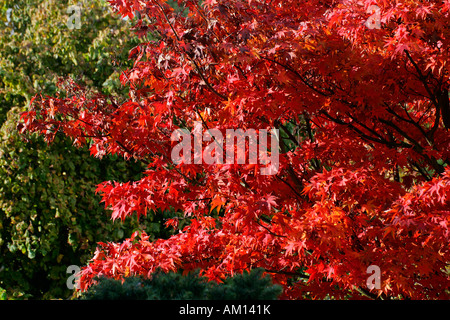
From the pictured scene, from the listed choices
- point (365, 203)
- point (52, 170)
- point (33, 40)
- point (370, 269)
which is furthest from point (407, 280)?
point (33, 40)

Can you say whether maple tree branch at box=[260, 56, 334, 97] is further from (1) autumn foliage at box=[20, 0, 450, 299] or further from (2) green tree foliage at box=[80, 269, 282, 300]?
(2) green tree foliage at box=[80, 269, 282, 300]

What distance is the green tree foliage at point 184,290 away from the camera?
9.31ft

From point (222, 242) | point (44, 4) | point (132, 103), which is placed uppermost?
point (44, 4)

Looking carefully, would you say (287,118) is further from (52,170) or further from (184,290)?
(52,170)

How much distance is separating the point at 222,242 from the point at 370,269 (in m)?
1.20

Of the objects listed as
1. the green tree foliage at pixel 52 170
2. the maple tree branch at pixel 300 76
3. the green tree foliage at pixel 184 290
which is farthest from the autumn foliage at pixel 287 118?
the green tree foliage at pixel 52 170

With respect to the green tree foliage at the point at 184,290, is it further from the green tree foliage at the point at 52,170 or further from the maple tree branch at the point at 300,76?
the green tree foliage at the point at 52,170

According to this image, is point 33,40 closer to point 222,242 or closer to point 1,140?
Result: point 1,140

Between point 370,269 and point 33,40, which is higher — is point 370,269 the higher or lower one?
the lower one

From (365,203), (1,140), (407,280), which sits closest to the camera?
(407,280)

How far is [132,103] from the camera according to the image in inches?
144

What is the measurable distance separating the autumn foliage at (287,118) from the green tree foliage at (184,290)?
0.47 meters

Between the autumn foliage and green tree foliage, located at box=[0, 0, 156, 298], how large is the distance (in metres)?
3.28

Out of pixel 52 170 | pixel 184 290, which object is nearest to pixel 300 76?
pixel 184 290
